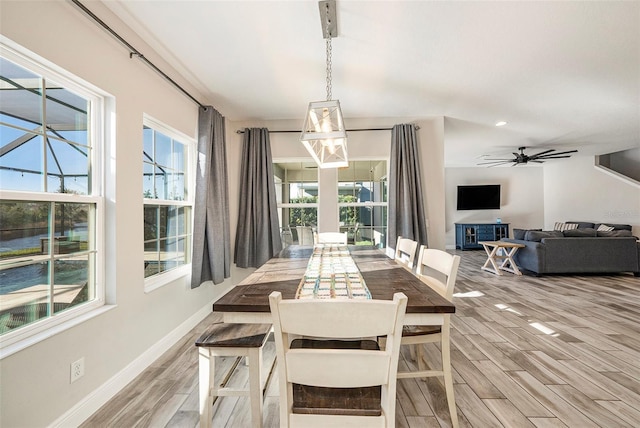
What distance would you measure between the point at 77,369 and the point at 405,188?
357cm

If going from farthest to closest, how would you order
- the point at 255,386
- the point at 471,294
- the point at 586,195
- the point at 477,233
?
1. the point at 477,233
2. the point at 586,195
3. the point at 471,294
4. the point at 255,386

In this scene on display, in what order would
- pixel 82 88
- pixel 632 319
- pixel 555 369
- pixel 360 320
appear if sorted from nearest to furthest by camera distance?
1. pixel 360 320
2. pixel 82 88
3. pixel 555 369
4. pixel 632 319

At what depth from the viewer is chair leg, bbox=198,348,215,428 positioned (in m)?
1.42

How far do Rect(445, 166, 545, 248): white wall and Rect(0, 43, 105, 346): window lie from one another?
28.1 feet

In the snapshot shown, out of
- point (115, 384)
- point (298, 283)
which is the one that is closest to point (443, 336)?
point (298, 283)

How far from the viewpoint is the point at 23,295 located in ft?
4.65

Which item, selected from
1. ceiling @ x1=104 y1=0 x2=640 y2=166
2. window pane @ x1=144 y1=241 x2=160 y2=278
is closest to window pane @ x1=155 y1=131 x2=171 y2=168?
ceiling @ x1=104 y1=0 x2=640 y2=166

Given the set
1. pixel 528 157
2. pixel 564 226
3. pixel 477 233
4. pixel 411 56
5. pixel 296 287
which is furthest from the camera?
pixel 477 233

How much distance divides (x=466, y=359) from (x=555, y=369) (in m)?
0.59

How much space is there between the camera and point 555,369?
207cm

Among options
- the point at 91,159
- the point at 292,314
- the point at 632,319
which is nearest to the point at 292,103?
the point at 91,159

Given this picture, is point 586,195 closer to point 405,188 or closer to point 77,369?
point 405,188

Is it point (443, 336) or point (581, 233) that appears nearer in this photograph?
point (443, 336)

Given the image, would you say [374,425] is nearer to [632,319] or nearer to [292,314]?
[292,314]
